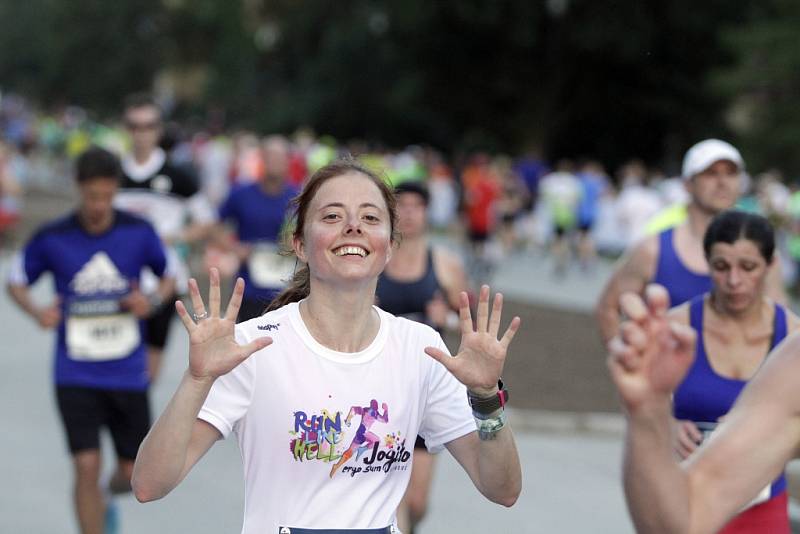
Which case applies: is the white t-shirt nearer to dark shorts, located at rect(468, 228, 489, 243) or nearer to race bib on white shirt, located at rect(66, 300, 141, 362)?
race bib on white shirt, located at rect(66, 300, 141, 362)

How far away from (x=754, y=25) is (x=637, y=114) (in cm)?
886

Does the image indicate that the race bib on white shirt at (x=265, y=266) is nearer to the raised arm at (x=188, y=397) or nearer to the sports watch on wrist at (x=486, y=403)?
the sports watch on wrist at (x=486, y=403)

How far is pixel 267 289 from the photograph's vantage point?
9.36m

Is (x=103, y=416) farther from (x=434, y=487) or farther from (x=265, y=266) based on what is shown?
(x=265, y=266)

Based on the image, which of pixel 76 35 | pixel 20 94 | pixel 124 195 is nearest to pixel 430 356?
pixel 124 195

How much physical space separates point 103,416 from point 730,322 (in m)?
2.84

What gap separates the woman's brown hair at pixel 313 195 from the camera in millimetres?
3707

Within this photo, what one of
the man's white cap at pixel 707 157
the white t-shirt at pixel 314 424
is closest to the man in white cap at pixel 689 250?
the man's white cap at pixel 707 157

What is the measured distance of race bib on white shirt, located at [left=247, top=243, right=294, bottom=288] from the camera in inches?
368

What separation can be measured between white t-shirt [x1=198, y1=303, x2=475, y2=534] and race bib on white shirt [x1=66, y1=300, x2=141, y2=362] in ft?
10.4

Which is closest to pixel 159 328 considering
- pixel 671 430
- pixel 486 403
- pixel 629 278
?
pixel 629 278

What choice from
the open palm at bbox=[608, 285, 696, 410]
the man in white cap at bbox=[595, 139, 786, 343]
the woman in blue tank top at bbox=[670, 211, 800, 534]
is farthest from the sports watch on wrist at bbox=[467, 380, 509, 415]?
the man in white cap at bbox=[595, 139, 786, 343]

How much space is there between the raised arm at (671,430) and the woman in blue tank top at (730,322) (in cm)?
223

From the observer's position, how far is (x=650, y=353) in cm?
228
